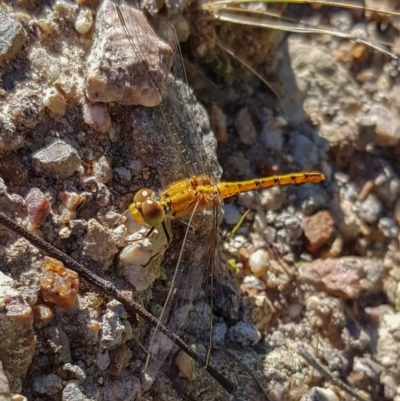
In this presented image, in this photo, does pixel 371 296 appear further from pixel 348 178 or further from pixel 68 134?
pixel 68 134

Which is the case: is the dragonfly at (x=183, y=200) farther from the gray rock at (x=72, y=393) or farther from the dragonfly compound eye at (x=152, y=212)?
the gray rock at (x=72, y=393)

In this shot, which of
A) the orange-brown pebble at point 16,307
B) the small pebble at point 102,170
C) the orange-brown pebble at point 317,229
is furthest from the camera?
the orange-brown pebble at point 317,229

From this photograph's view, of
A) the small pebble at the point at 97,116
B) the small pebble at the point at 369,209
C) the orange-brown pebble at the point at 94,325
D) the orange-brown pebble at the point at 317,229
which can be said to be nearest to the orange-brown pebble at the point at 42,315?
→ the orange-brown pebble at the point at 94,325

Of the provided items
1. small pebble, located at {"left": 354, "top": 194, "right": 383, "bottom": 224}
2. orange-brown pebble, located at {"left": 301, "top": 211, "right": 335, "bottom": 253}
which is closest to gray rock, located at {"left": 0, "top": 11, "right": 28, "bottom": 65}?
orange-brown pebble, located at {"left": 301, "top": 211, "right": 335, "bottom": 253}

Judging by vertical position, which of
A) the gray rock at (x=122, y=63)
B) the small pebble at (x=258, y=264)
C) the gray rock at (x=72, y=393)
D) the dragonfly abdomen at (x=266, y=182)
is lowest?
the gray rock at (x=72, y=393)

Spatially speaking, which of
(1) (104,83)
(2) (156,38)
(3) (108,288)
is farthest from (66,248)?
(2) (156,38)

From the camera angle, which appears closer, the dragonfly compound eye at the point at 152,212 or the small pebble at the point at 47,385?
the small pebble at the point at 47,385
